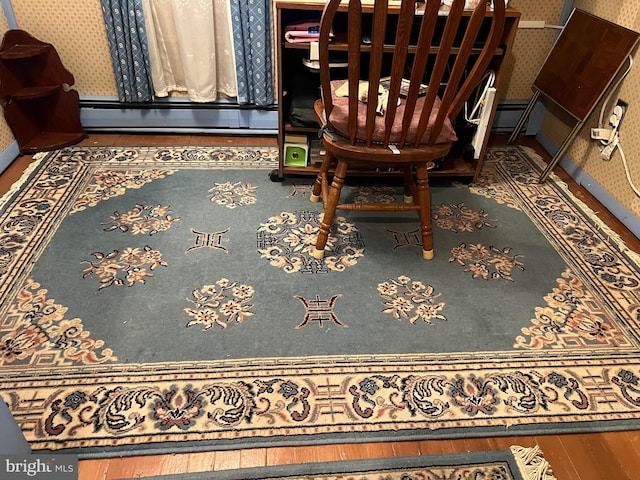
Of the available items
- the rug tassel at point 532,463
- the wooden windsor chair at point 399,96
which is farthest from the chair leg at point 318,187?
the rug tassel at point 532,463

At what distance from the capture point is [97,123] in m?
2.70

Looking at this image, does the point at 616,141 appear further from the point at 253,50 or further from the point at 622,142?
the point at 253,50

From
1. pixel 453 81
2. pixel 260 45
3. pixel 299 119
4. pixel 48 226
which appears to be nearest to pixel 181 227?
pixel 48 226

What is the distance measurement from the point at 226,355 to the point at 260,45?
1.67 metres

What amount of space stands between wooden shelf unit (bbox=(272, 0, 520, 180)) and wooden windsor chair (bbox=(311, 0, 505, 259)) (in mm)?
121

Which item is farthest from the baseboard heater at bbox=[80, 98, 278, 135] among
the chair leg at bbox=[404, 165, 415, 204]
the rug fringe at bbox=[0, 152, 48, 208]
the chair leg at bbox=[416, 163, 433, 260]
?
the chair leg at bbox=[416, 163, 433, 260]

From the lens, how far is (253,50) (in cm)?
243

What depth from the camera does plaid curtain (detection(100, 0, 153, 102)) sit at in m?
2.33

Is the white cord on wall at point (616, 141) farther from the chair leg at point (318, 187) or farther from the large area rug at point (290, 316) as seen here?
the chair leg at point (318, 187)

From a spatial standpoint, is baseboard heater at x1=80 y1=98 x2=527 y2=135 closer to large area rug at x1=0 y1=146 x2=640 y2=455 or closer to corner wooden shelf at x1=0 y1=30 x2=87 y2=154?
corner wooden shelf at x1=0 y1=30 x2=87 y2=154

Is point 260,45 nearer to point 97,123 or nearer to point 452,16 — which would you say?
point 97,123

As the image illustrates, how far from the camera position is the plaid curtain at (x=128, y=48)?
2326mm

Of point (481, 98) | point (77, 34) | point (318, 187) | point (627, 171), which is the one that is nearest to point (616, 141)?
point (627, 171)

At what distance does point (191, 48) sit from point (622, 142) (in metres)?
2.19
